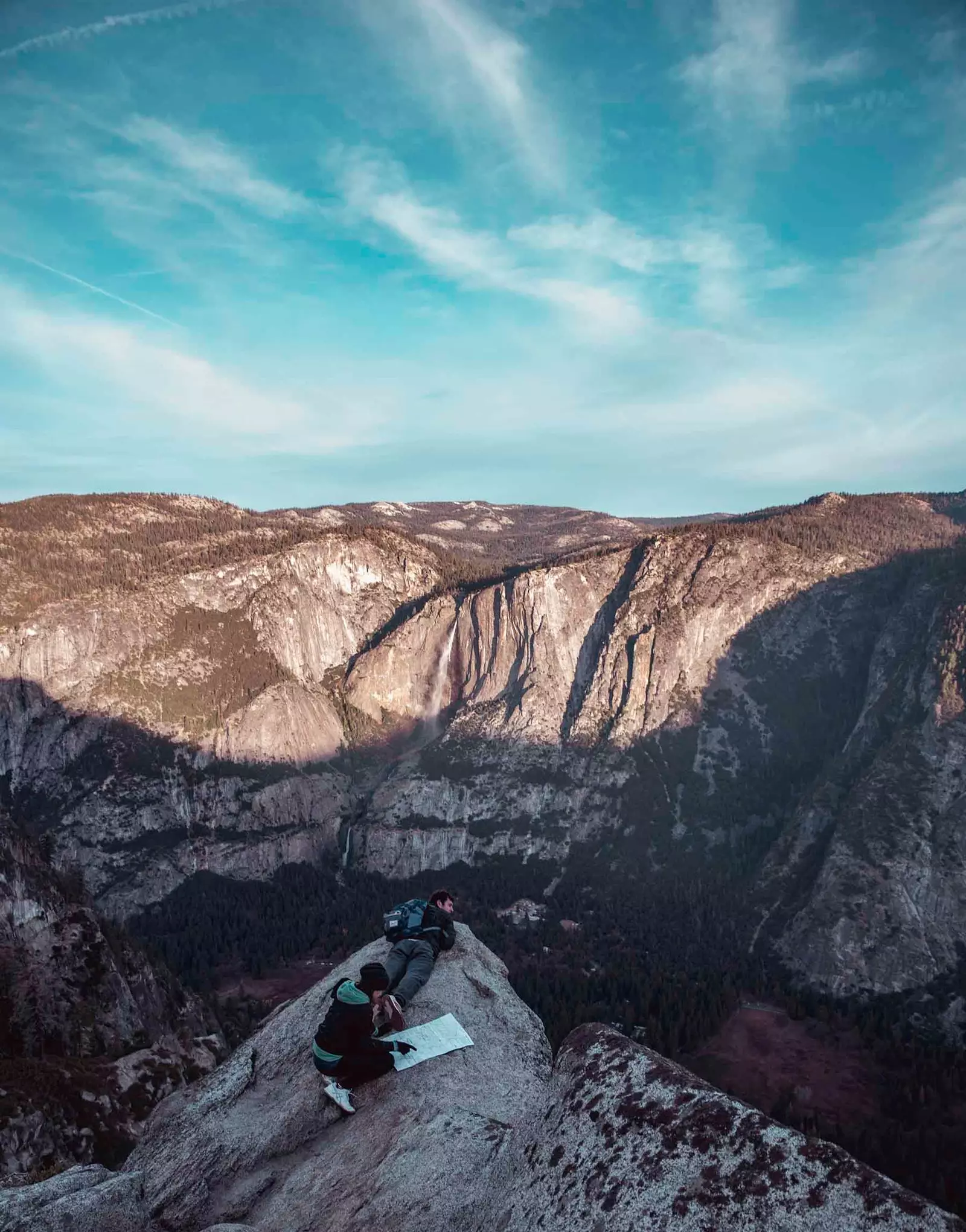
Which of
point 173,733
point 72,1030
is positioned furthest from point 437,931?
point 173,733

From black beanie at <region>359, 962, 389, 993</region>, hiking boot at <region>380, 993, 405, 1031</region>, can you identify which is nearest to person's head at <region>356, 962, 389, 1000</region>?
black beanie at <region>359, 962, 389, 993</region>

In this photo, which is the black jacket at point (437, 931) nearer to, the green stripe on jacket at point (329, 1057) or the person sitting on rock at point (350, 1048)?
the person sitting on rock at point (350, 1048)

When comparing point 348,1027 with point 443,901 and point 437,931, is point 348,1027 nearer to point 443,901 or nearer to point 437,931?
point 437,931

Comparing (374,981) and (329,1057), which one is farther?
(374,981)

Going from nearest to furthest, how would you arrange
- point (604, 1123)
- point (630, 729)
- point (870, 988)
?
1. point (604, 1123)
2. point (870, 988)
3. point (630, 729)

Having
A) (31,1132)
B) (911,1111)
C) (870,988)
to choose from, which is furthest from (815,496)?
(31,1132)

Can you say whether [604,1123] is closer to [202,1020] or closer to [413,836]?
[202,1020]
